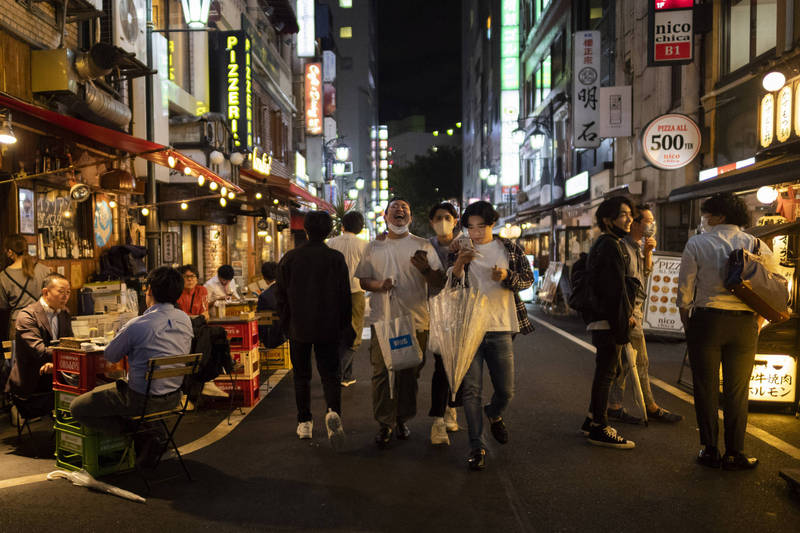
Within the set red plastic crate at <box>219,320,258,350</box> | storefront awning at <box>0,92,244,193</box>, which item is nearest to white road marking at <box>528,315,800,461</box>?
red plastic crate at <box>219,320,258,350</box>

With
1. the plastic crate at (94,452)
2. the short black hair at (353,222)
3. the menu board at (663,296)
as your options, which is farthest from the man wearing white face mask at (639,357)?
the plastic crate at (94,452)

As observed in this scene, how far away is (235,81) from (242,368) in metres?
13.1

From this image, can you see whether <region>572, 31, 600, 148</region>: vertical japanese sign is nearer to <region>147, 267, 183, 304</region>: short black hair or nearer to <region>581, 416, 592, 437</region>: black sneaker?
<region>581, 416, 592, 437</region>: black sneaker

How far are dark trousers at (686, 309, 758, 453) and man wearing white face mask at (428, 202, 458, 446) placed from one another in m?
2.08

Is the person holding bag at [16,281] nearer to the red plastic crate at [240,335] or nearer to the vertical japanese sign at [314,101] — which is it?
the red plastic crate at [240,335]

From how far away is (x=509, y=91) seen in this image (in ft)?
133

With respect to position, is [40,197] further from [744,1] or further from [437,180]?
[437,180]

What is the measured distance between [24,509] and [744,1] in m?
15.3

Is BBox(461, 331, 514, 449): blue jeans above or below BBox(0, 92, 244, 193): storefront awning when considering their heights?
below

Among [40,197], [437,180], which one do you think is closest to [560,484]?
[40,197]

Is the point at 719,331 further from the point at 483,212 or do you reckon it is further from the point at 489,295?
the point at 483,212

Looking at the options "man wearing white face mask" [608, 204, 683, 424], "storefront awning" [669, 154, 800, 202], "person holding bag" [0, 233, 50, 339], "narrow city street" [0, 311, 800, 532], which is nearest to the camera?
"narrow city street" [0, 311, 800, 532]

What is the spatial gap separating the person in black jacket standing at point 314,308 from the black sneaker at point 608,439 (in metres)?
2.28

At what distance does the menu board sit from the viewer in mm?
9945
